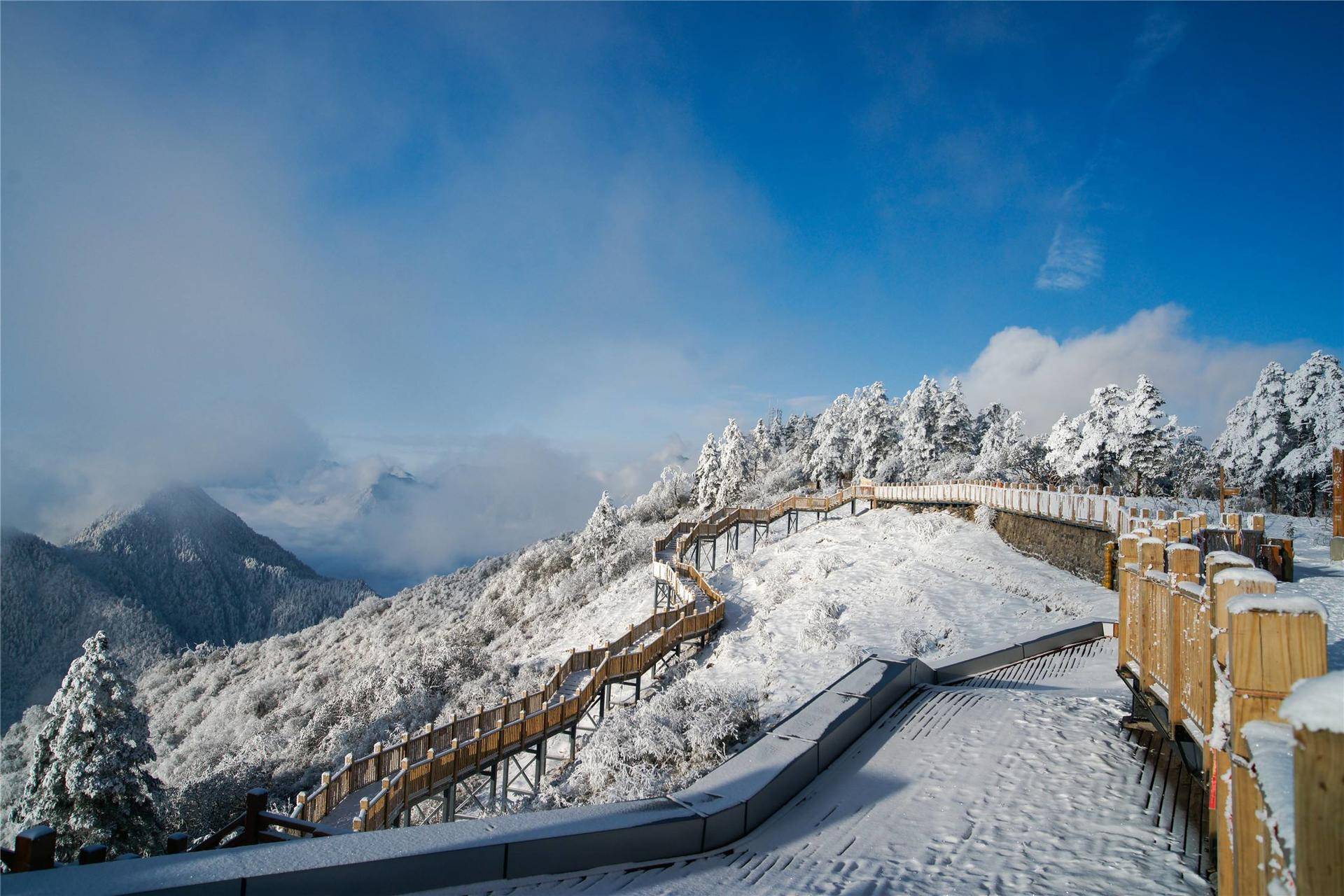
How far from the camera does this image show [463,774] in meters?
15.4

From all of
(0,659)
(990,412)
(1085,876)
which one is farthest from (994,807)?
(0,659)

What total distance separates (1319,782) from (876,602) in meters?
23.9

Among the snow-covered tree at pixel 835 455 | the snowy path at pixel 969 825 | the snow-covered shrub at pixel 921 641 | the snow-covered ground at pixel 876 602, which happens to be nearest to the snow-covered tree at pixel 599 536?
the snow-covered ground at pixel 876 602

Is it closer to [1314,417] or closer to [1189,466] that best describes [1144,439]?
[1314,417]

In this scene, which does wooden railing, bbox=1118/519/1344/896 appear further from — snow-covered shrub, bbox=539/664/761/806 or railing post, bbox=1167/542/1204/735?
snow-covered shrub, bbox=539/664/761/806

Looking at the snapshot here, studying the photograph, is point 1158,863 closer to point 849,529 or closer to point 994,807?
point 994,807

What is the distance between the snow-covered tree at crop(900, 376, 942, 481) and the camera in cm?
5603

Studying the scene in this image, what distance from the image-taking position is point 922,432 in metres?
→ 56.7

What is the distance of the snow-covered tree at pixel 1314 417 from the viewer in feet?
108

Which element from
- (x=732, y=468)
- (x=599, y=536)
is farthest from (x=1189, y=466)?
(x=599, y=536)

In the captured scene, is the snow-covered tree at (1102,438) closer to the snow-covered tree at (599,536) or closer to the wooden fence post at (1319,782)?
the snow-covered tree at (599,536)

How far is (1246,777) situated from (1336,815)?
0.86m

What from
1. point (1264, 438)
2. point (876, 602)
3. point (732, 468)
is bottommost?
point (876, 602)

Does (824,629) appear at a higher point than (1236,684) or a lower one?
lower
